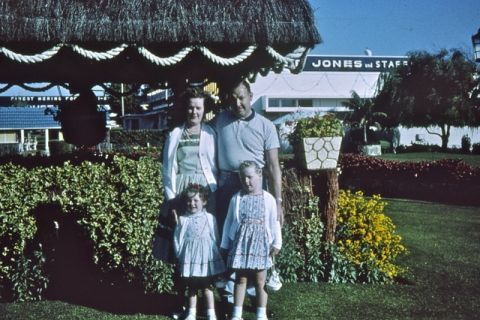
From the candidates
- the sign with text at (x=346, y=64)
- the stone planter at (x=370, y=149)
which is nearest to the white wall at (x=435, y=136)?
the sign with text at (x=346, y=64)

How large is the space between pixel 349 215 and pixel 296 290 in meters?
1.39

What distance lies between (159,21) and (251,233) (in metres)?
3.19

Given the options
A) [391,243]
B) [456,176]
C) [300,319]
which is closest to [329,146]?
[391,243]

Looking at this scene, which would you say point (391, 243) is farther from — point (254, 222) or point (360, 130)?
point (360, 130)

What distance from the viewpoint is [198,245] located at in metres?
5.25

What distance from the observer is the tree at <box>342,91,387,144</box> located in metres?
45.6

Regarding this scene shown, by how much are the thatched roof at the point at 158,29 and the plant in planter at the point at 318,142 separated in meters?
0.90

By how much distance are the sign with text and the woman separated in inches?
1831

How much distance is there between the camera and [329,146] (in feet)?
24.0

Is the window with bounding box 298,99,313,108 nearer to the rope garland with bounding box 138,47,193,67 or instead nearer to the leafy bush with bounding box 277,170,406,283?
the leafy bush with bounding box 277,170,406,283

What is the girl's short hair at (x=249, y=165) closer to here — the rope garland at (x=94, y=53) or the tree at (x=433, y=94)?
the rope garland at (x=94, y=53)

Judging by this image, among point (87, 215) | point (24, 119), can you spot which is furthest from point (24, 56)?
point (24, 119)

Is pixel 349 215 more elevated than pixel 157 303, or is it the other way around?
pixel 349 215

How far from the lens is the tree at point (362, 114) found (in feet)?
150
